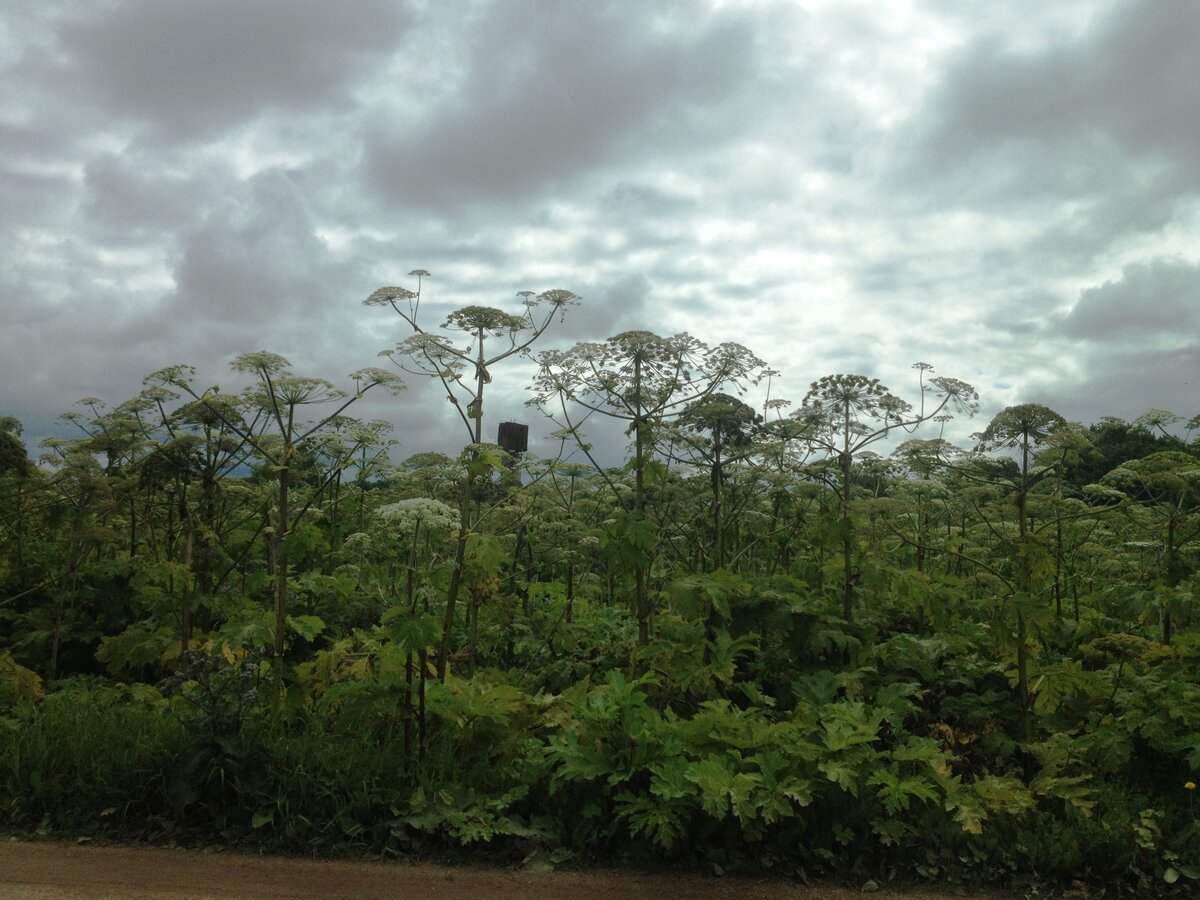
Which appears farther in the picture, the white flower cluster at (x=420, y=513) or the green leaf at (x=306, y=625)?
the green leaf at (x=306, y=625)

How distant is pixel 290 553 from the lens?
5.66 m

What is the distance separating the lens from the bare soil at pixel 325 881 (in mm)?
4441

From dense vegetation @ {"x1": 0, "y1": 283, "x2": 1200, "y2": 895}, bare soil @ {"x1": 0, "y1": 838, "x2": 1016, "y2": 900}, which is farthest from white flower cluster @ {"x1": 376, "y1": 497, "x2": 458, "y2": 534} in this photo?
bare soil @ {"x1": 0, "y1": 838, "x2": 1016, "y2": 900}

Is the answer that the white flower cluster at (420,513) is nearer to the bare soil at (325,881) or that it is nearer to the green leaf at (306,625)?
the green leaf at (306,625)

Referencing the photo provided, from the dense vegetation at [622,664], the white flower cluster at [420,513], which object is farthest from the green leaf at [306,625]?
the white flower cluster at [420,513]

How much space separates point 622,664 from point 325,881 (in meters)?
2.75

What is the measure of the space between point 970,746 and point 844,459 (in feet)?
7.04

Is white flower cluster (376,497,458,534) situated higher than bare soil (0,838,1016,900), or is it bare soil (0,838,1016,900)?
white flower cluster (376,497,458,534)

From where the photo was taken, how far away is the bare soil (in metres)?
4.44

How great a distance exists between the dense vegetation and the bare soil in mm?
158

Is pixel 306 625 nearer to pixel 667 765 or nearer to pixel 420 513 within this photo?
pixel 420 513

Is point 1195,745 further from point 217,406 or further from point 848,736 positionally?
point 217,406

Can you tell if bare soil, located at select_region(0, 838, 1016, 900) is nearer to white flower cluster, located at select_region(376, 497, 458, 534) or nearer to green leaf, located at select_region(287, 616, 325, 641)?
green leaf, located at select_region(287, 616, 325, 641)

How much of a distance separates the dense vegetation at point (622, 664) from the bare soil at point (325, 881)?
0.16 m
